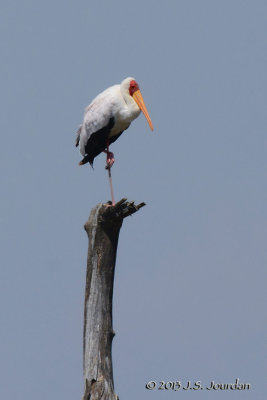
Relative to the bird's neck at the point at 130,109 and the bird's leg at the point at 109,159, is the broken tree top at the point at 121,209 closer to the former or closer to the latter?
the bird's leg at the point at 109,159

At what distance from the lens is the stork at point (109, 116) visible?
14.8 meters

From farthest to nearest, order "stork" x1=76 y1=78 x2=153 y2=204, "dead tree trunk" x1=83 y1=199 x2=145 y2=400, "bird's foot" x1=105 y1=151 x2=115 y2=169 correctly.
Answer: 1. "stork" x1=76 y1=78 x2=153 y2=204
2. "bird's foot" x1=105 y1=151 x2=115 y2=169
3. "dead tree trunk" x1=83 y1=199 x2=145 y2=400

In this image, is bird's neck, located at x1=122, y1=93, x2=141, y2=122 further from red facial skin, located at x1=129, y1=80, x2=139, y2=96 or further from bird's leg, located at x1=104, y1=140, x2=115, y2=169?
bird's leg, located at x1=104, y1=140, x2=115, y2=169

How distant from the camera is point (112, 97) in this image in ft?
48.8

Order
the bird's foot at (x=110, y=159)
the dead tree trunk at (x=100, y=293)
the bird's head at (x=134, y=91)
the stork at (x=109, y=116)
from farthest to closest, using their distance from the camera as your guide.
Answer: the bird's head at (x=134, y=91), the stork at (x=109, y=116), the bird's foot at (x=110, y=159), the dead tree trunk at (x=100, y=293)

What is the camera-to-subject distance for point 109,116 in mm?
14781

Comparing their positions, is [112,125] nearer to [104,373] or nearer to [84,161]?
[84,161]

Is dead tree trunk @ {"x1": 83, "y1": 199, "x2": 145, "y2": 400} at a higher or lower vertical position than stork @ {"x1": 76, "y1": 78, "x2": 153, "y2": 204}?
lower

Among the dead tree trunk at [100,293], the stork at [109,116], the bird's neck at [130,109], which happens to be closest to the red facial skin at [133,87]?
the stork at [109,116]

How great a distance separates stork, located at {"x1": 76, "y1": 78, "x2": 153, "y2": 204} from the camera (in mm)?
14789

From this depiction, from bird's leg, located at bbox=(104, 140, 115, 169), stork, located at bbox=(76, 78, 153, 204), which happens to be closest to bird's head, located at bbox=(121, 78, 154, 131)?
stork, located at bbox=(76, 78, 153, 204)

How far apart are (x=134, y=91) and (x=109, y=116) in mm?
675

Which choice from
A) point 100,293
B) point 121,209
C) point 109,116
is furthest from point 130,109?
point 100,293

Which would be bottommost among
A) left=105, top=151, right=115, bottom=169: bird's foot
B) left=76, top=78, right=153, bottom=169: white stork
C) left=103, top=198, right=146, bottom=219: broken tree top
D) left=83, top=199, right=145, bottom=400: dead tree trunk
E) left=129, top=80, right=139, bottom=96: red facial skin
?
left=83, top=199, right=145, bottom=400: dead tree trunk
